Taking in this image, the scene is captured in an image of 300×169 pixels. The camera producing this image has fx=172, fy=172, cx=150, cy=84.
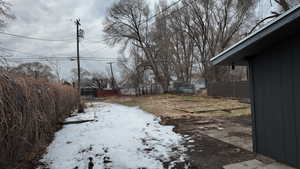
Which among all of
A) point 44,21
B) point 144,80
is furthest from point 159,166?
point 144,80

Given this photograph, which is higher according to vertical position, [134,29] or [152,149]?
[134,29]

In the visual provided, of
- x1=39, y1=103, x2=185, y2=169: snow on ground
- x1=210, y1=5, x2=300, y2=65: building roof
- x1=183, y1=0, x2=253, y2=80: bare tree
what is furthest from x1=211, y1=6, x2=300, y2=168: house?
x1=183, y1=0, x2=253, y2=80: bare tree

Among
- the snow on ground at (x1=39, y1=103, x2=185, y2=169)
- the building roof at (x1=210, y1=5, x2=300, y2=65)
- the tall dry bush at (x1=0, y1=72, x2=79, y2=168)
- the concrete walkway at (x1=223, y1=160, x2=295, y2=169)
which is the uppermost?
the building roof at (x1=210, y1=5, x2=300, y2=65)

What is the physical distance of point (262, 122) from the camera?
3.09 metres

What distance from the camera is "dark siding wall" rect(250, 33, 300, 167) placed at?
2.52 metres

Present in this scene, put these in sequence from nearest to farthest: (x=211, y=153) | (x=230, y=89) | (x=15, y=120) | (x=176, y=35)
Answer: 1. (x=15, y=120)
2. (x=211, y=153)
3. (x=230, y=89)
4. (x=176, y=35)

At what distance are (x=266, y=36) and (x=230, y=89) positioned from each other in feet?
44.8

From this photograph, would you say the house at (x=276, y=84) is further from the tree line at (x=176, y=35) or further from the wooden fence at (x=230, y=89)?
the tree line at (x=176, y=35)

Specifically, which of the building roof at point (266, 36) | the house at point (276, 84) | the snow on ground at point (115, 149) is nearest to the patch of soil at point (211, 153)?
the snow on ground at point (115, 149)

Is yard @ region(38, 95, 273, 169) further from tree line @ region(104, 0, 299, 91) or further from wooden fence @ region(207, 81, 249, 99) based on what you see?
tree line @ region(104, 0, 299, 91)

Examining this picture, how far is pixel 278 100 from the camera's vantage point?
109 inches

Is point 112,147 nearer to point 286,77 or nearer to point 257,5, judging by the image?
point 286,77

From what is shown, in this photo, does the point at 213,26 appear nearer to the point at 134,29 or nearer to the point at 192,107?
the point at 134,29

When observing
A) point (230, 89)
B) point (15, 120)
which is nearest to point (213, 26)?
point (230, 89)
